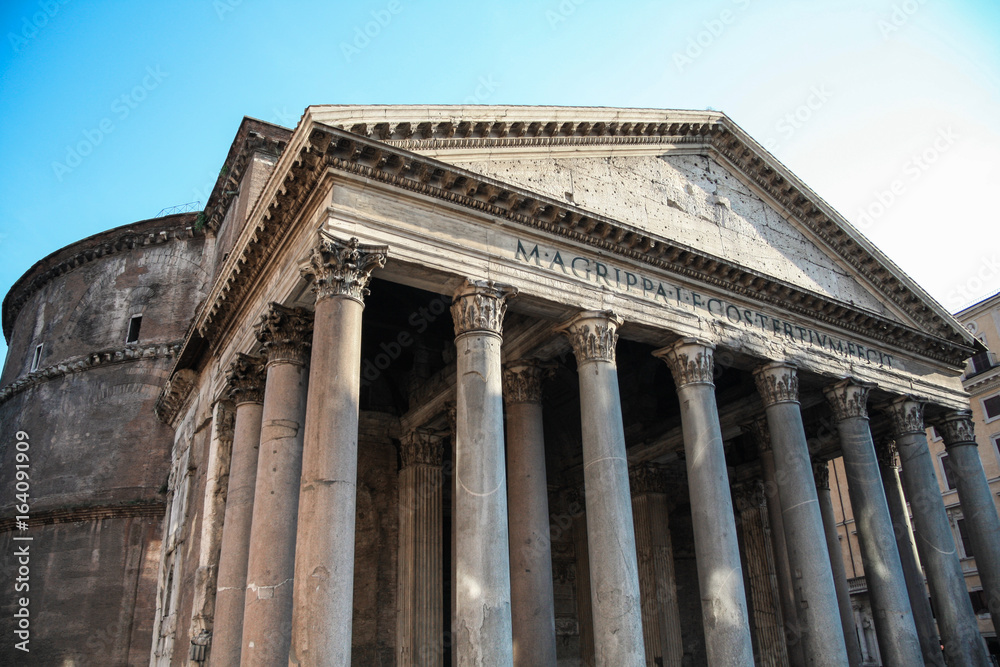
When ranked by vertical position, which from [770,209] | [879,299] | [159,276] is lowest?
[879,299]

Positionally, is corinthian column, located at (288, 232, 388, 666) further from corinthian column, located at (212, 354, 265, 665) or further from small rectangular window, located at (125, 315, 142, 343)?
small rectangular window, located at (125, 315, 142, 343)

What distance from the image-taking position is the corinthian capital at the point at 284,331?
10234mm

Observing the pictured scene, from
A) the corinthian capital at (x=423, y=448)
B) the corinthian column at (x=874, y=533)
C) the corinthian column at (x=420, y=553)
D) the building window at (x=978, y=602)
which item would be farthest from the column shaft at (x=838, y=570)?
the building window at (x=978, y=602)

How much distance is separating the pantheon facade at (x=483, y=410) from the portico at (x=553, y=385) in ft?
0.16

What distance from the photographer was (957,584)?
1349cm

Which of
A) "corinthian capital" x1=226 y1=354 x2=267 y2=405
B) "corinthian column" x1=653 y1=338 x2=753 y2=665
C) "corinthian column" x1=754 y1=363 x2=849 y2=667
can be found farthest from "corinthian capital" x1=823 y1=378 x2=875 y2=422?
"corinthian capital" x1=226 y1=354 x2=267 y2=405

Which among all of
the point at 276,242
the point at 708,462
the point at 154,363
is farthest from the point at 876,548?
the point at 154,363

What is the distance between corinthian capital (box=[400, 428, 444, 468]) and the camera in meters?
14.4

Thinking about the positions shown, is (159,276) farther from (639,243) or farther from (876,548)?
(876,548)

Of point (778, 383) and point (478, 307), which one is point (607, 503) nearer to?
point (478, 307)

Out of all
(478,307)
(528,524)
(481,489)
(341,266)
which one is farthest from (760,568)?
(341,266)

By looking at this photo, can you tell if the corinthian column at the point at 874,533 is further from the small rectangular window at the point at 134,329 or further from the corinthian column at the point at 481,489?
the small rectangular window at the point at 134,329

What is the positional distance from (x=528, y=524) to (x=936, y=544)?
8.16m

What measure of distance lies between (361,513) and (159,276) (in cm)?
895
